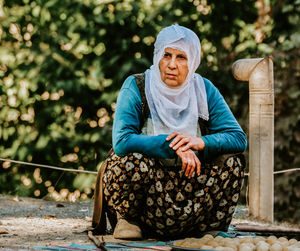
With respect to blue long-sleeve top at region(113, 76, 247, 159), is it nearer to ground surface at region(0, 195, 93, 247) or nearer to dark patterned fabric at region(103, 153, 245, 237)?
dark patterned fabric at region(103, 153, 245, 237)

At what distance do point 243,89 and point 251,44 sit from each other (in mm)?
444

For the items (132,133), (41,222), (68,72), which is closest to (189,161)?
(132,133)

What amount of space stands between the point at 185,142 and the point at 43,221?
1293 mm

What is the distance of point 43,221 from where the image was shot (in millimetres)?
3623

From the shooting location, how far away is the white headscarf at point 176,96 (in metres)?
3.02

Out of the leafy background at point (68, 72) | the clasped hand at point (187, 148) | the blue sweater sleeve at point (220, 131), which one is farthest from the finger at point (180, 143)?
the leafy background at point (68, 72)

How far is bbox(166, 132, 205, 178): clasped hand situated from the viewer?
2732 millimetres

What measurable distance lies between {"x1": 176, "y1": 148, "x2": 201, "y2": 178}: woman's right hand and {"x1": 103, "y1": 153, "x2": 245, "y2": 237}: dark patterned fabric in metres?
0.09

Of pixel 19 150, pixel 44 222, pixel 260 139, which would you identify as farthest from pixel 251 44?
pixel 44 222

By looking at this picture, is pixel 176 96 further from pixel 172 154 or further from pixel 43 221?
pixel 43 221

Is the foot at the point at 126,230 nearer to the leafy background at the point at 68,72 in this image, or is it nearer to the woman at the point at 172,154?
the woman at the point at 172,154

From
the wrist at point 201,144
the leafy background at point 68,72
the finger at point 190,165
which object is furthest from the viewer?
the leafy background at point 68,72

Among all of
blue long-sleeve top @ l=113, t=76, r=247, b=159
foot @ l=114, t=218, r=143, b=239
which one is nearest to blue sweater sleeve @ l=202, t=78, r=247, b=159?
blue long-sleeve top @ l=113, t=76, r=247, b=159

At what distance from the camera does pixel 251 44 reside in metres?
5.35
